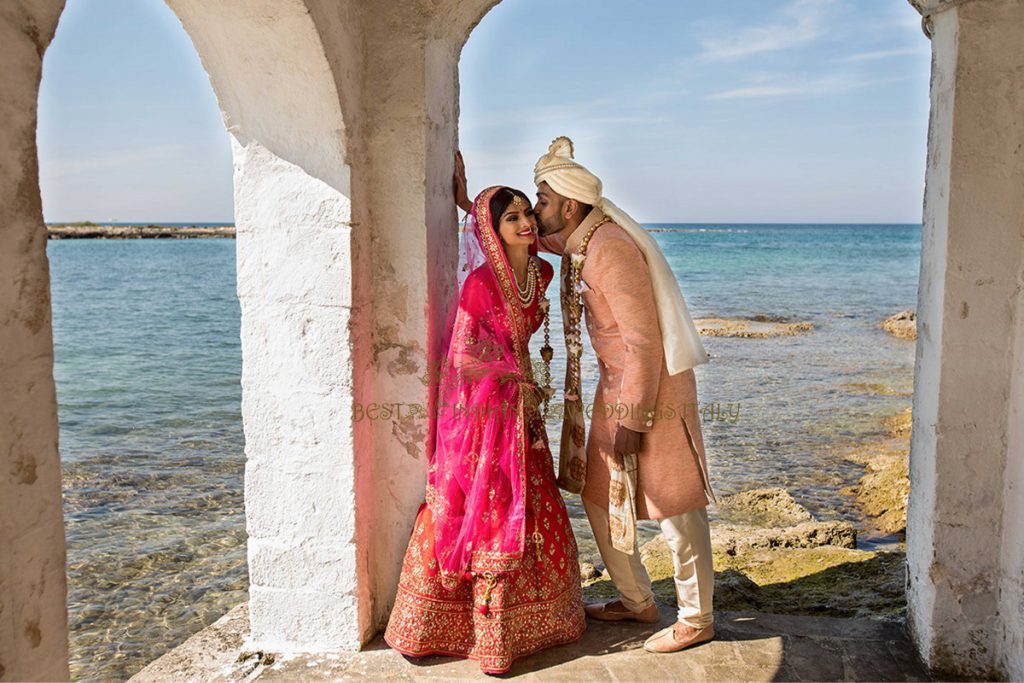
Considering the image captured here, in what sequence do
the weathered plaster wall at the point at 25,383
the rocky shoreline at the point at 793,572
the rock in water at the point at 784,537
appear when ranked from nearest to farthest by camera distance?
the weathered plaster wall at the point at 25,383 < the rocky shoreline at the point at 793,572 < the rock in water at the point at 784,537

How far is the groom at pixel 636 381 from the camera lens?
2.98 m

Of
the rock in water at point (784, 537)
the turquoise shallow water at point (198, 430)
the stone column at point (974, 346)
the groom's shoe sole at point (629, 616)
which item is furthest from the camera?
the turquoise shallow water at point (198, 430)

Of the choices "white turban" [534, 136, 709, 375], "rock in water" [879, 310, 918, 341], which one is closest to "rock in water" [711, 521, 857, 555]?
"white turban" [534, 136, 709, 375]

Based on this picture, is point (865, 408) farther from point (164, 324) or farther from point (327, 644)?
point (164, 324)

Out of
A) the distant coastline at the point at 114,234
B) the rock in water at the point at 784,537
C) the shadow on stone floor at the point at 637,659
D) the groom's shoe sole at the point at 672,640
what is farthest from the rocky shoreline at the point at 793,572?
the distant coastline at the point at 114,234

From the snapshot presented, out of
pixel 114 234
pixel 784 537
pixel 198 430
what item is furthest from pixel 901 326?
pixel 114 234

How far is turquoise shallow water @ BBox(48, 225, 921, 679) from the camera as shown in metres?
4.86

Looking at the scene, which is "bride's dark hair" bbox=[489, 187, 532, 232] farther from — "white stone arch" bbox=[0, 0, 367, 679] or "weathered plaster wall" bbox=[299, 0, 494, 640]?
"white stone arch" bbox=[0, 0, 367, 679]

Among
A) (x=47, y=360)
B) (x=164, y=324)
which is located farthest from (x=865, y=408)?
(x=164, y=324)

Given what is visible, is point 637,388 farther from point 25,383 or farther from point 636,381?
point 25,383

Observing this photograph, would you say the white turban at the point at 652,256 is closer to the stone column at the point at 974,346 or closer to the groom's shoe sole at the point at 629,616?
the stone column at the point at 974,346

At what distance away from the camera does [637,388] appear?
2.98 metres

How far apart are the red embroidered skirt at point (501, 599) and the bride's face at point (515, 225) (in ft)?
2.49

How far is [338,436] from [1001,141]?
2.35m
